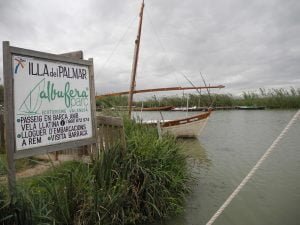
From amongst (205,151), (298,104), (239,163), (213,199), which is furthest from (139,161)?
(298,104)

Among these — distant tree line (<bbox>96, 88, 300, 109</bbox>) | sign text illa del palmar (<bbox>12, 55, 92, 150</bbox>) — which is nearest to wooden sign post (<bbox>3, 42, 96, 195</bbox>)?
sign text illa del palmar (<bbox>12, 55, 92, 150</bbox>)

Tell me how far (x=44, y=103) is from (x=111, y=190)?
1402 mm

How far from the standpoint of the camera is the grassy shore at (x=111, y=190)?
11.3 ft

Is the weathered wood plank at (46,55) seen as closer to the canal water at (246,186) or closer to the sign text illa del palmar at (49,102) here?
the sign text illa del palmar at (49,102)

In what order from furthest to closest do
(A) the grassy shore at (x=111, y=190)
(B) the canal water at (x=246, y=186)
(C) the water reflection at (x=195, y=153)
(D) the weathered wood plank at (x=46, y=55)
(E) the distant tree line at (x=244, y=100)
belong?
(E) the distant tree line at (x=244, y=100) < (C) the water reflection at (x=195, y=153) < (B) the canal water at (x=246, y=186) < (D) the weathered wood plank at (x=46, y=55) < (A) the grassy shore at (x=111, y=190)

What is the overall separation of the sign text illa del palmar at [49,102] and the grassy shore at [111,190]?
53 cm

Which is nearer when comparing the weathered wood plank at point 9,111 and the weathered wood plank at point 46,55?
the weathered wood plank at point 9,111

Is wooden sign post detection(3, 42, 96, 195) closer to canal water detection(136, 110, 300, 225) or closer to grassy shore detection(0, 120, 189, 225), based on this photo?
grassy shore detection(0, 120, 189, 225)

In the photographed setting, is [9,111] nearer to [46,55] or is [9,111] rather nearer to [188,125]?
[46,55]

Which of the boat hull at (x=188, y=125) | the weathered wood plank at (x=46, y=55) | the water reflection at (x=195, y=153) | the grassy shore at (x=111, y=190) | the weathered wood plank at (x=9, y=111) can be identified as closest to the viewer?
the grassy shore at (x=111, y=190)

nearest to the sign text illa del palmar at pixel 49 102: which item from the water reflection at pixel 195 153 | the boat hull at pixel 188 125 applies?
the water reflection at pixel 195 153

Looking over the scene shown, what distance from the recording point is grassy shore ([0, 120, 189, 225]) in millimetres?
3453

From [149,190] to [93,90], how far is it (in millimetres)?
1686

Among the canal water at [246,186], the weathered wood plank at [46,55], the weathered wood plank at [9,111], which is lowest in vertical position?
the canal water at [246,186]
